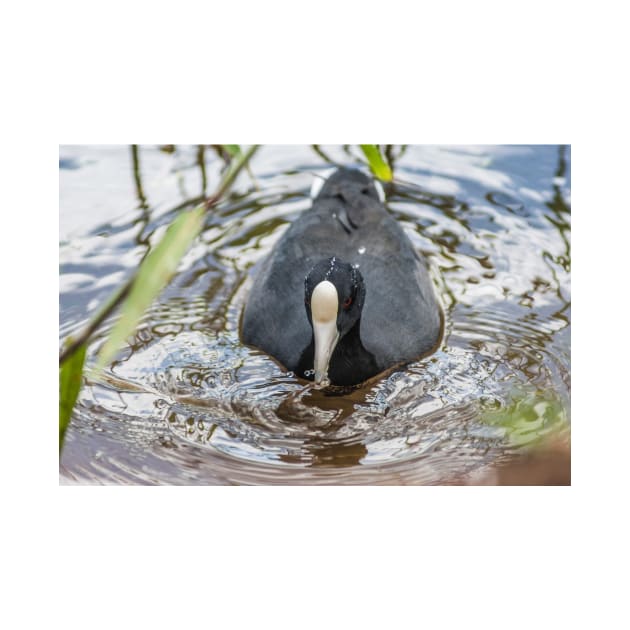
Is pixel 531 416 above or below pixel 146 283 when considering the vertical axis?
below

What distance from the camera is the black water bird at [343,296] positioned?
402cm

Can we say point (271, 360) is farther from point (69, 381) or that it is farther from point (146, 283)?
point (146, 283)

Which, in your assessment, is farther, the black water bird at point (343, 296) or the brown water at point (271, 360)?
the black water bird at point (343, 296)

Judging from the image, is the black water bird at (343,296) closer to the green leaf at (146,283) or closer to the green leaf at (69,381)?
the green leaf at (69,381)

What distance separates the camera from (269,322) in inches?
180

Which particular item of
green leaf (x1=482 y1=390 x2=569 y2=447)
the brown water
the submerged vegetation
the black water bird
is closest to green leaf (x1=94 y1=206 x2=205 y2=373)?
the submerged vegetation

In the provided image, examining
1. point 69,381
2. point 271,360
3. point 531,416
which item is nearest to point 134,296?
point 69,381

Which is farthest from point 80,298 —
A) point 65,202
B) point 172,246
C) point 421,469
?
point 172,246

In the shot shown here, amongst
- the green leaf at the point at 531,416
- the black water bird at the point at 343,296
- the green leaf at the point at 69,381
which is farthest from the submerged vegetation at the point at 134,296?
the black water bird at the point at 343,296

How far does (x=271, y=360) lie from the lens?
4.48 m

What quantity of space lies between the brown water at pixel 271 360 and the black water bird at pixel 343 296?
11 cm

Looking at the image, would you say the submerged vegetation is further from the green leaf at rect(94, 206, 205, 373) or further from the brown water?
the brown water

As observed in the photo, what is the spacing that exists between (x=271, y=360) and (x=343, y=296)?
0.67m

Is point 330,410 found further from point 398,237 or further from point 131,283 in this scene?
point 131,283
